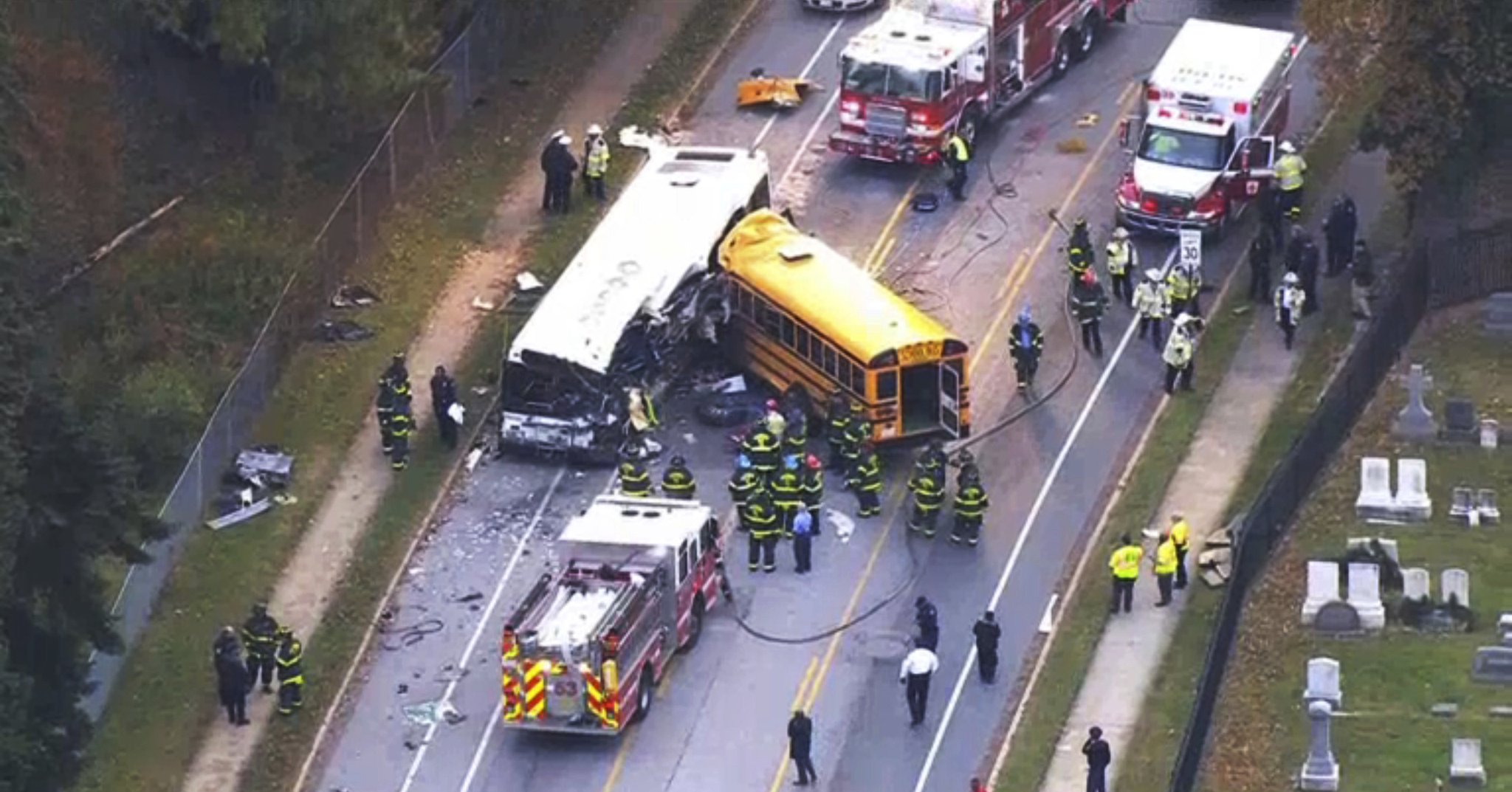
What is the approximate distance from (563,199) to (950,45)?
7026 mm

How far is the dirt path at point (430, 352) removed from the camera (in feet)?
186

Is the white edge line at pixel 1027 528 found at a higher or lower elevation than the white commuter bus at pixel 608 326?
lower

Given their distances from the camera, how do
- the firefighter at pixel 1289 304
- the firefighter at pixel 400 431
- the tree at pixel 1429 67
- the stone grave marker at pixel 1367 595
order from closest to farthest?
the stone grave marker at pixel 1367 595 < the firefighter at pixel 400 431 < the firefighter at pixel 1289 304 < the tree at pixel 1429 67

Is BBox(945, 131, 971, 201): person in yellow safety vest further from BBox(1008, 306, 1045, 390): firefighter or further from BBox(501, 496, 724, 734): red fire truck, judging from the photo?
BBox(501, 496, 724, 734): red fire truck

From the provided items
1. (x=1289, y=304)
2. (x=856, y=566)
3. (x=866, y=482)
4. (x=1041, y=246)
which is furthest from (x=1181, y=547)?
(x=1041, y=246)

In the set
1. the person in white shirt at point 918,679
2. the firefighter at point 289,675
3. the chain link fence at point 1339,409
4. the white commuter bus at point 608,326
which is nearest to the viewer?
the person in white shirt at point 918,679

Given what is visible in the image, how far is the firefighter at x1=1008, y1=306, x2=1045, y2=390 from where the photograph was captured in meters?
63.8

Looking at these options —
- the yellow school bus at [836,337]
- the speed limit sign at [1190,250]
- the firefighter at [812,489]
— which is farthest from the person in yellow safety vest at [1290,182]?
the firefighter at [812,489]

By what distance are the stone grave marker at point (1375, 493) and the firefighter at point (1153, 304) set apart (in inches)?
202

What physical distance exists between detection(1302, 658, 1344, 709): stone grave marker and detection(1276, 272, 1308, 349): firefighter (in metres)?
10.7

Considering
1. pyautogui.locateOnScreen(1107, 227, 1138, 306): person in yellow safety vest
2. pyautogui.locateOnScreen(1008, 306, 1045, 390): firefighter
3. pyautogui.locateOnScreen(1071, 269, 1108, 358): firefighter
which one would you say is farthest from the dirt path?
pyautogui.locateOnScreen(1107, 227, 1138, 306): person in yellow safety vest

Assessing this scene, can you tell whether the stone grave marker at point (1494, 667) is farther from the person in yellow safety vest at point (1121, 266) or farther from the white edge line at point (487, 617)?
the white edge line at point (487, 617)

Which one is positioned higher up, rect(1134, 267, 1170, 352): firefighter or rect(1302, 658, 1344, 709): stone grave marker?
rect(1302, 658, 1344, 709): stone grave marker

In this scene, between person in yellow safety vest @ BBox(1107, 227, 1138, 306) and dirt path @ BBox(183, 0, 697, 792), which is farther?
person in yellow safety vest @ BBox(1107, 227, 1138, 306)
